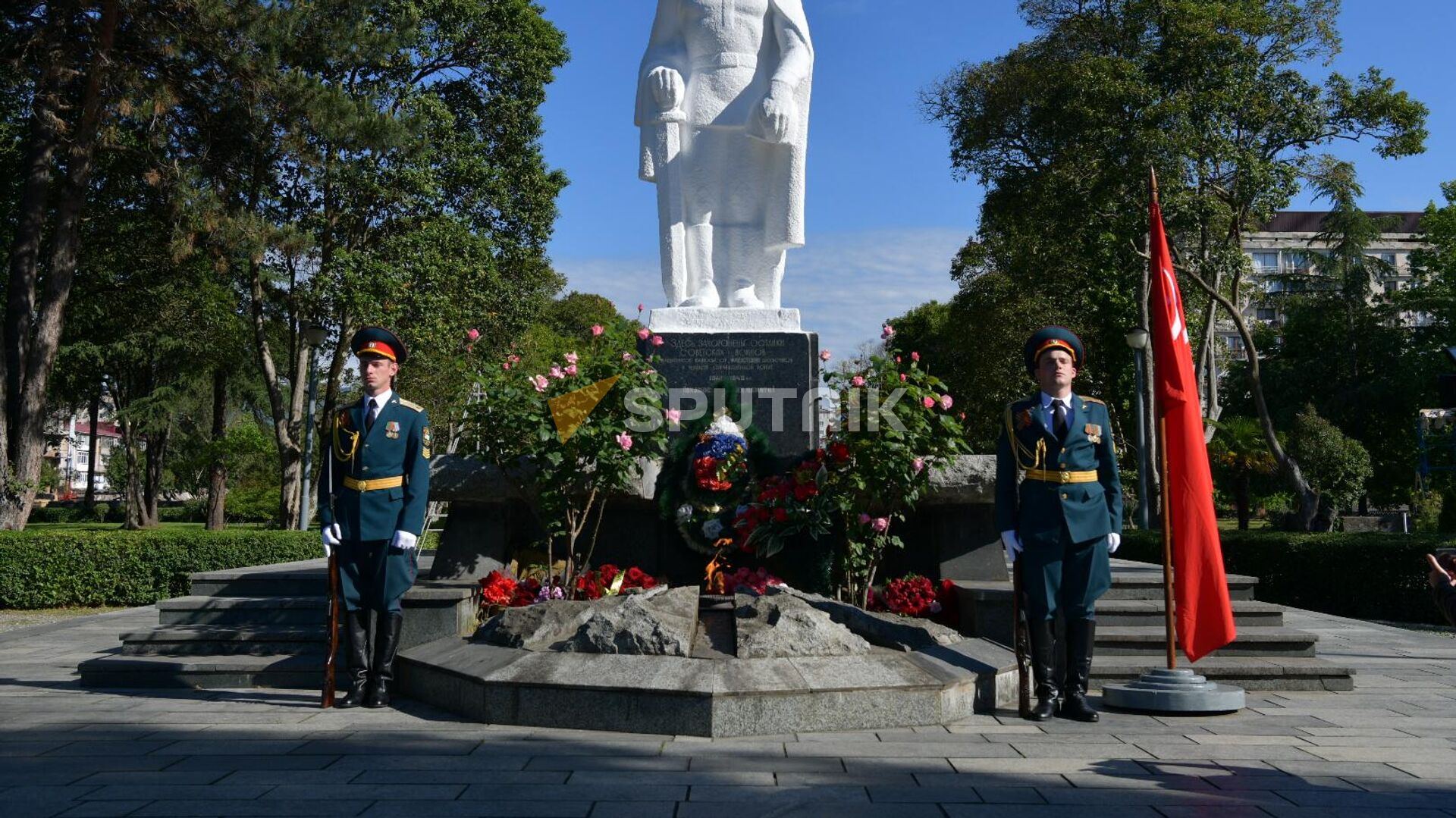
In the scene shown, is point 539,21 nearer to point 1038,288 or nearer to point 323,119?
point 323,119

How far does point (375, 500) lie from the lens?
5.65m

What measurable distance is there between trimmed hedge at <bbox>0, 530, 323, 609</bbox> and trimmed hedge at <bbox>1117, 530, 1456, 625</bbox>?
471 inches

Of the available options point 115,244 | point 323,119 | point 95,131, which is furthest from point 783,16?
point 115,244

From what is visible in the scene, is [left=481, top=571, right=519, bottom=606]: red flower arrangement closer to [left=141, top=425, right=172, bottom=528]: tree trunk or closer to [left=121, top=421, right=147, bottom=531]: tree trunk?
[left=141, top=425, right=172, bottom=528]: tree trunk

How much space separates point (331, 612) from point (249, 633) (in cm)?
150

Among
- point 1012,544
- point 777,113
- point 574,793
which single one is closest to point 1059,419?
point 1012,544

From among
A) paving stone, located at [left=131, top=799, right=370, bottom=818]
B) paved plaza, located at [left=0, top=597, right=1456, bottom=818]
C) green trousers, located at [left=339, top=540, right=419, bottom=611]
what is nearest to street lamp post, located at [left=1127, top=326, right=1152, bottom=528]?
paved plaza, located at [left=0, top=597, right=1456, bottom=818]

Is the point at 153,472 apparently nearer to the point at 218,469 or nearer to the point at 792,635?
the point at 218,469

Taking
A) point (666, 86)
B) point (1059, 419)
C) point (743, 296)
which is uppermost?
point (666, 86)

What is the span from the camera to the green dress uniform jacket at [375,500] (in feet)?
18.5

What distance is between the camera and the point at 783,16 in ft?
27.5

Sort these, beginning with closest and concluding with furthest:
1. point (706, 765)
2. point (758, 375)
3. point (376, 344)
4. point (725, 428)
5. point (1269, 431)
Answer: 1. point (706, 765)
2. point (376, 344)
3. point (725, 428)
4. point (758, 375)
5. point (1269, 431)

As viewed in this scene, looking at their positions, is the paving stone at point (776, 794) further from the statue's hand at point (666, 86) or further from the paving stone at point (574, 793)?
the statue's hand at point (666, 86)

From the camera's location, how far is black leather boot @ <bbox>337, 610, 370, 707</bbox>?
5.63 m
